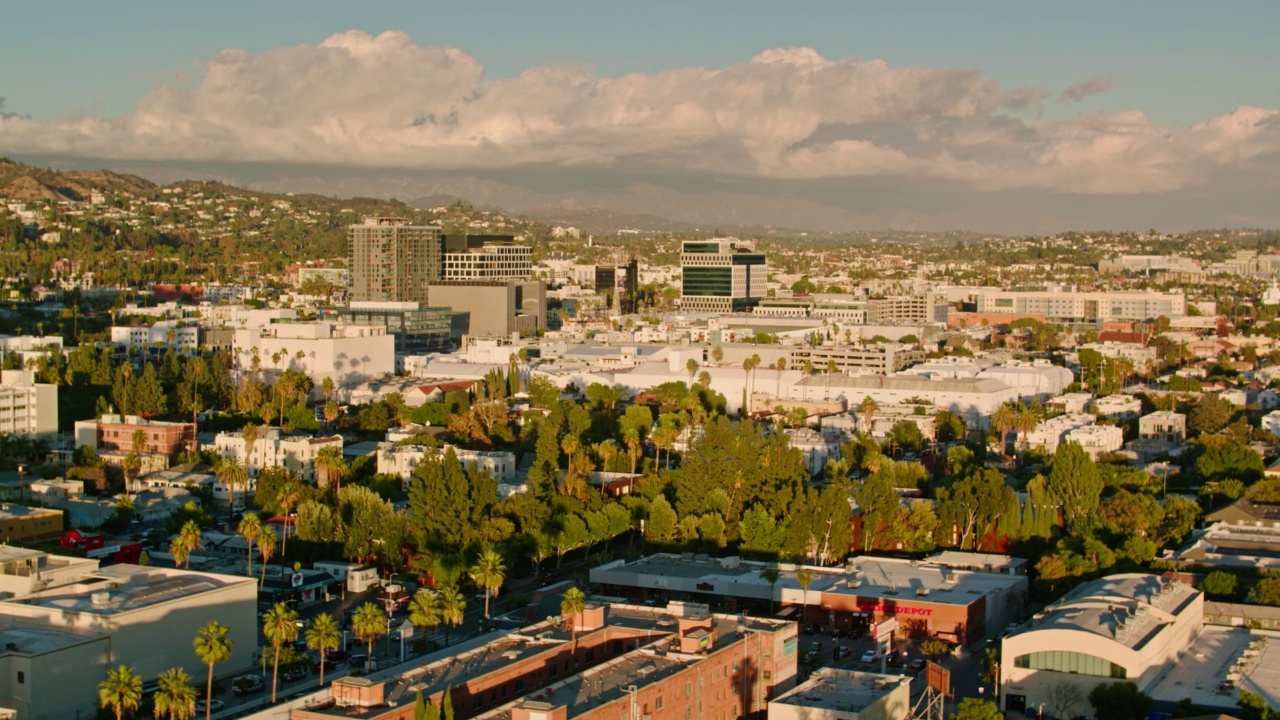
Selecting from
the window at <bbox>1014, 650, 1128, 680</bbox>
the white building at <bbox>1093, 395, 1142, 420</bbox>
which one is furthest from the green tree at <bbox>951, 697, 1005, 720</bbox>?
the white building at <bbox>1093, 395, 1142, 420</bbox>

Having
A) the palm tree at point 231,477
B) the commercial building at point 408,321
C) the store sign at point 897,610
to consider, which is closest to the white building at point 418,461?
the palm tree at point 231,477

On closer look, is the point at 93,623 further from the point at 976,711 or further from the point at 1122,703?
the point at 1122,703

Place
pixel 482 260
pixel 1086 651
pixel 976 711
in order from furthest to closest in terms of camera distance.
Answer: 1. pixel 482 260
2. pixel 1086 651
3. pixel 976 711

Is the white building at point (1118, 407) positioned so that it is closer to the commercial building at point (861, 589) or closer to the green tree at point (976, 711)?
the commercial building at point (861, 589)

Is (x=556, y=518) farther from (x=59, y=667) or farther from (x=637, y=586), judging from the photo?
(x=59, y=667)

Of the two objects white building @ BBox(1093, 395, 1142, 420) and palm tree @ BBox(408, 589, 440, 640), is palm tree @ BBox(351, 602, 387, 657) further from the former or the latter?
white building @ BBox(1093, 395, 1142, 420)

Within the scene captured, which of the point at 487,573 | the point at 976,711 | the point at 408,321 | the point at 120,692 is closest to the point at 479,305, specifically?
the point at 408,321
